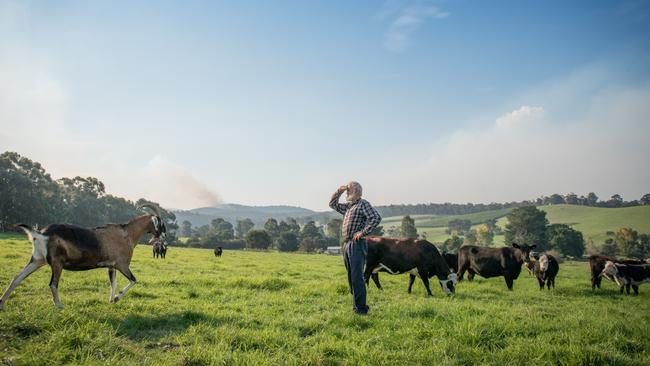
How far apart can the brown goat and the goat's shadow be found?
1.81 metres

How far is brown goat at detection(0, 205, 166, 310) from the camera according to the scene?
6852 mm

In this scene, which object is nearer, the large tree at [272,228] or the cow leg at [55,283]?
the cow leg at [55,283]

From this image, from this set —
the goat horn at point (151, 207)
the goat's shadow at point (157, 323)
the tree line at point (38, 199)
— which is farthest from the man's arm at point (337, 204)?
the tree line at point (38, 199)

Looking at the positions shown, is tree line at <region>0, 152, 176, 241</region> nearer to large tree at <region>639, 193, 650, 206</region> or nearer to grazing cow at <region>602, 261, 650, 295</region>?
grazing cow at <region>602, 261, 650, 295</region>

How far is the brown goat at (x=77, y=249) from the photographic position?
6852 millimetres

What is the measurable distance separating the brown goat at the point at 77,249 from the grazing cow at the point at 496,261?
13891 millimetres

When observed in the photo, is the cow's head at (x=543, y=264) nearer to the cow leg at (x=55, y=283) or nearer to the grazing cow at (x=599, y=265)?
the grazing cow at (x=599, y=265)

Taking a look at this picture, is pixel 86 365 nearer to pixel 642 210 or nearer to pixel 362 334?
pixel 362 334

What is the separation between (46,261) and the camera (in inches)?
272

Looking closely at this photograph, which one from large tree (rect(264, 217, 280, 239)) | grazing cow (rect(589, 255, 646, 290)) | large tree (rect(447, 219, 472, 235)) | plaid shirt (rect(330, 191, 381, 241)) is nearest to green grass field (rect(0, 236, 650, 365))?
plaid shirt (rect(330, 191, 381, 241))

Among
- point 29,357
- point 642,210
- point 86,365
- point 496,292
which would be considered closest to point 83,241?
point 29,357

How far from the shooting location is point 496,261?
51.7ft

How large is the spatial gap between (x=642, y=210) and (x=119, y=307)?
504 feet

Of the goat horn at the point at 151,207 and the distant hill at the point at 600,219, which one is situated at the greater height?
the goat horn at the point at 151,207
